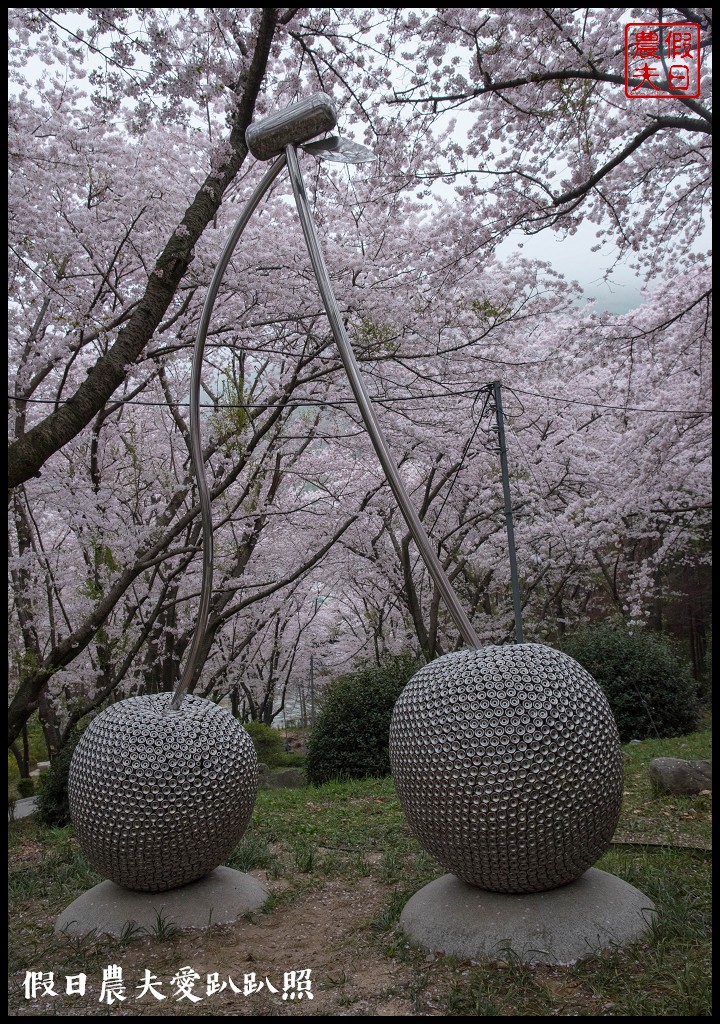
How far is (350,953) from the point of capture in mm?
3465

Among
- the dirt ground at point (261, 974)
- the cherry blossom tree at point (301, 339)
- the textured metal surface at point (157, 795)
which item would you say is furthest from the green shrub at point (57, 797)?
the dirt ground at point (261, 974)

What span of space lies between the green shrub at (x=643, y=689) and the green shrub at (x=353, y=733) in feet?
10.6

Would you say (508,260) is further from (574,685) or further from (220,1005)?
(220,1005)

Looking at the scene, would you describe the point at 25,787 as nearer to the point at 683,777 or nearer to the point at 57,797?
the point at 57,797

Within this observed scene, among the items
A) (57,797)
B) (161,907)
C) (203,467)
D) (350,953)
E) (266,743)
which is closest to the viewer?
(350,953)

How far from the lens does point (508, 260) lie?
12.3m

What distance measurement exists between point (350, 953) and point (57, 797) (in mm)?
5561

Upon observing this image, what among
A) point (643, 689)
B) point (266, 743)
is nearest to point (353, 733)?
point (643, 689)

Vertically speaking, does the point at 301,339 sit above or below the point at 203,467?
above

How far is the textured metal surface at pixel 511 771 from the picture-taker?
320 centimetres

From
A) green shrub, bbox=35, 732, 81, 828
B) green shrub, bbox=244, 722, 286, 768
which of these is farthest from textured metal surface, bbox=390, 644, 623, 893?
green shrub, bbox=244, 722, 286, 768

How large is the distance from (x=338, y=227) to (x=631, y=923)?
862 cm

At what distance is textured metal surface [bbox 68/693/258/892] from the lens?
3814 millimetres

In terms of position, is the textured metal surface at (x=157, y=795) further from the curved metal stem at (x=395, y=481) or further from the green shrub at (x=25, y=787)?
the green shrub at (x=25, y=787)
